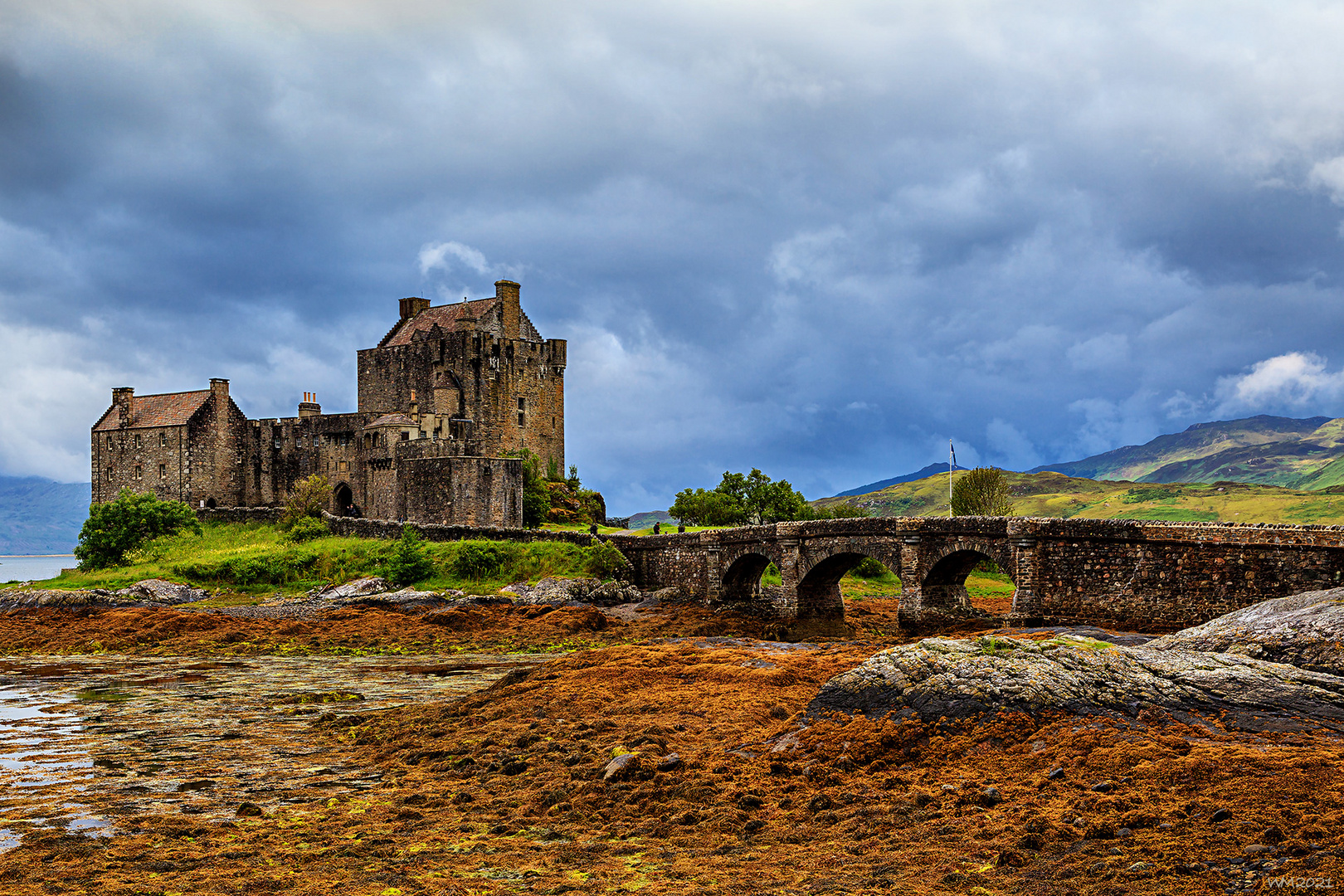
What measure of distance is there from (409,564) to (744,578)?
52.0 feet

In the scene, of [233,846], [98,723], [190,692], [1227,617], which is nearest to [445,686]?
[190,692]

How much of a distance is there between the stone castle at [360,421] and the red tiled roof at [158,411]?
0.37 feet

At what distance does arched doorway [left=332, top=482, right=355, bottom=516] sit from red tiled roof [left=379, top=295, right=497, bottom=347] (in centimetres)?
1219

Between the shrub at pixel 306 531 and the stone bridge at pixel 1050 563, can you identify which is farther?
the shrub at pixel 306 531

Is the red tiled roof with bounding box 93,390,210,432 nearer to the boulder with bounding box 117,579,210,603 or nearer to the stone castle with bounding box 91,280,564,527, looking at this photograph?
the stone castle with bounding box 91,280,564,527

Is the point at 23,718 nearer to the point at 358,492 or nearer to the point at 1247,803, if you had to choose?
the point at 1247,803

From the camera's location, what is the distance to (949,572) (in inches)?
1417

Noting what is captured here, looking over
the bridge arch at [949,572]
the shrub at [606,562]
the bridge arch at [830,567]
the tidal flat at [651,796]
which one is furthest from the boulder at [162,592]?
the bridge arch at [949,572]

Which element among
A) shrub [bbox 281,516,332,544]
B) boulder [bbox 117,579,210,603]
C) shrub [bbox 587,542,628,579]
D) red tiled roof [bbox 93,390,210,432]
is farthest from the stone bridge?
red tiled roof [bbox 93,390,210,432]

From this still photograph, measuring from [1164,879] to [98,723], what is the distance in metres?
18.9

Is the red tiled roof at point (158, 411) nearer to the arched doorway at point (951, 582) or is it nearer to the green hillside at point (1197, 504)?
the arched doorway at point (951, 582)

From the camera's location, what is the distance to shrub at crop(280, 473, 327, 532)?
6347 cm

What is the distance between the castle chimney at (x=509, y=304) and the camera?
76.1 m

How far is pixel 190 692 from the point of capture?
77.7ft
